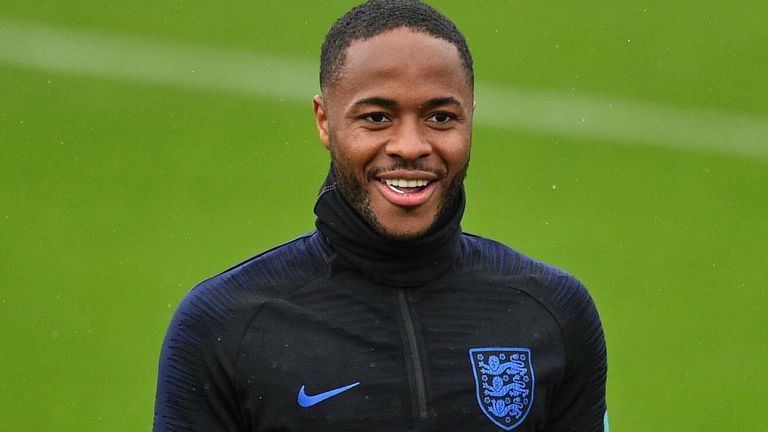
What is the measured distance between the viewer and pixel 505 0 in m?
8.41

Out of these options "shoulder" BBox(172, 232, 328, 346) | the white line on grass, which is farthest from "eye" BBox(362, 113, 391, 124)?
the white line on grass

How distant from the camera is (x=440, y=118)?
2.61m

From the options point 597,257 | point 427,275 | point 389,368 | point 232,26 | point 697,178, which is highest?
point 232,26

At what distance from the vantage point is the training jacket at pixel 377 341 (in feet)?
8.42

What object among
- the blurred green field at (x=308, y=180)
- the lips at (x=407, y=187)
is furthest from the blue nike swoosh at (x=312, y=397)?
the blurred green field at (x=308, y=180)

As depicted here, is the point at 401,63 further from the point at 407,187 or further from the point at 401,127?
the point at 407,187

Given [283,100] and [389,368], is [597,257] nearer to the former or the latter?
[283,100]

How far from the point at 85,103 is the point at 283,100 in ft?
3.20

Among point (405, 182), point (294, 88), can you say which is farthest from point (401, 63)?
point (294, 88)

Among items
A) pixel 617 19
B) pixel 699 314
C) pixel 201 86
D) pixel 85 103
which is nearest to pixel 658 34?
pixel 617 19

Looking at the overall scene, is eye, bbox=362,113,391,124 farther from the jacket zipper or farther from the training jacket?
the jacket zipper

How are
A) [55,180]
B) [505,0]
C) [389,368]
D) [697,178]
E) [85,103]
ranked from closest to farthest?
1. [389,368]
2. [55,180]
3. [85,103]
4. [697,178]
5. [505,0]

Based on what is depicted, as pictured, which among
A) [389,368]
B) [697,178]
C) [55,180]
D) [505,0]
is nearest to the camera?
[389,368]

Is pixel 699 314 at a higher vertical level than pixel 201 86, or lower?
lower
